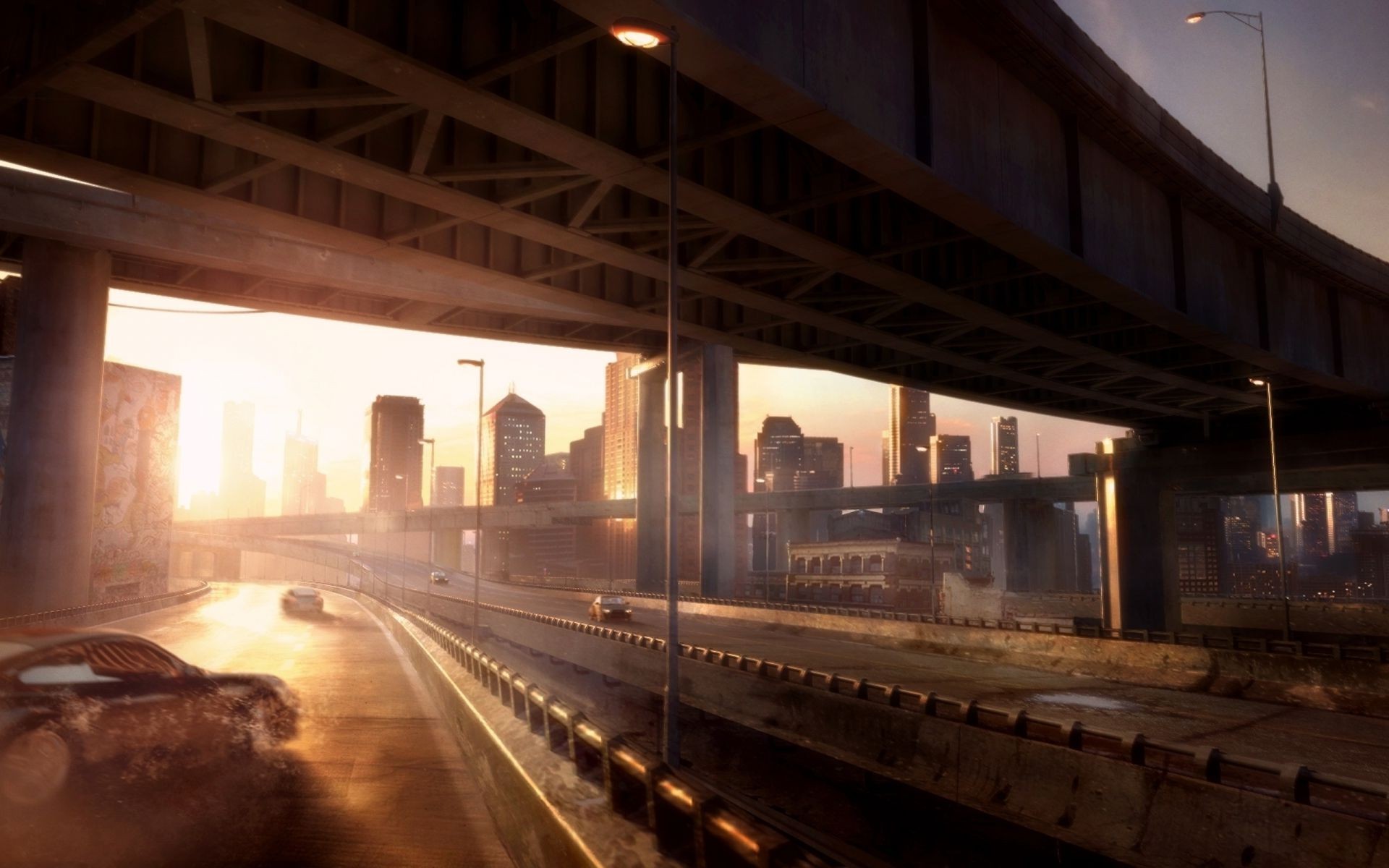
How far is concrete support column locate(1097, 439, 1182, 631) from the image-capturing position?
54438 millimetres

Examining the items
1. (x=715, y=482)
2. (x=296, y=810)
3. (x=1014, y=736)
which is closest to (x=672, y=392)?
(x=296, y=810)

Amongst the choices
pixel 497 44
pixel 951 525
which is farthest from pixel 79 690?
pixel 951 525

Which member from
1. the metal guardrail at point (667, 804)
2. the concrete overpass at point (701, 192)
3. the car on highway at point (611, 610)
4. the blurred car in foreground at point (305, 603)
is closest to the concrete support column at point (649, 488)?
the car on highway at point (611, 610)

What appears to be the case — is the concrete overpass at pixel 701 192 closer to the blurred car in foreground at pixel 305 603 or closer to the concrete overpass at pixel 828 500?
the blurred car in foreground at pixel 305 603

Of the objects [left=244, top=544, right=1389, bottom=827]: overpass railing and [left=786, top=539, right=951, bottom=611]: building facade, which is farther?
[left=786, top=539, right=951, bottom=611]: building facade

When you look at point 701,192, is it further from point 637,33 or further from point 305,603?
point 305,603

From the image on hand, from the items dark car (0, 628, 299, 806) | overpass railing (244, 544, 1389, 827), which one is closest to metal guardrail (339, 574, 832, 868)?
overpass railing (244, 544, 1389, 827)

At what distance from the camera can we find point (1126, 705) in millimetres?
24219

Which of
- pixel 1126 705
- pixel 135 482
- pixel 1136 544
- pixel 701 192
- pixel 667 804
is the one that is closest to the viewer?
pixel 667 804

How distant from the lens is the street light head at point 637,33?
11812 millimetres

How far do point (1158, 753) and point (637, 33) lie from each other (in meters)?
13.5

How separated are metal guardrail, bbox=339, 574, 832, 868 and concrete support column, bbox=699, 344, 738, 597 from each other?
58.1 meters

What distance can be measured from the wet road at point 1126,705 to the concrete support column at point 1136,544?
70.7 ft

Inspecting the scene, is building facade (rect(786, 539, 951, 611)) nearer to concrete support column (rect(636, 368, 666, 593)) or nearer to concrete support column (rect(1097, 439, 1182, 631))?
concrete support column (rect(636, 368, 666, 593))
